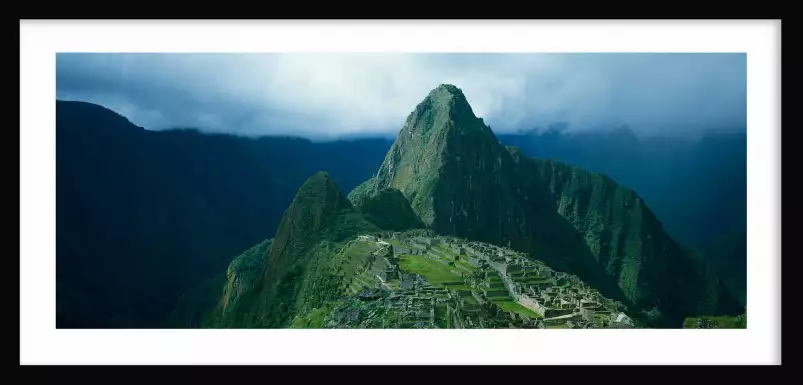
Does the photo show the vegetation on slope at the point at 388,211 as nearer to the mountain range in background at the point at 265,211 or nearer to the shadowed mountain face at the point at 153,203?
the mountain range in background at the point at 265,211

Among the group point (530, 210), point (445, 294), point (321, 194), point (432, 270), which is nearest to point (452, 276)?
point (432, 270)

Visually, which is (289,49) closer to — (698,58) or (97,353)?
(97,353)

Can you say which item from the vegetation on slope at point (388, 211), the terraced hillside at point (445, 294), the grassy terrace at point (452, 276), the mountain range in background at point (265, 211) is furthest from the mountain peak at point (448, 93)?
the grassy terrace at point (452, 276)

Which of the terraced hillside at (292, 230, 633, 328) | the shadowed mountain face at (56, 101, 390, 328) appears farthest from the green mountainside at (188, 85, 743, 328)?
the shadowed mountain face at (56, 101, 390, 328)

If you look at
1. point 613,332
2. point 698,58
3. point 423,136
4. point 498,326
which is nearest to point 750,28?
point 698,58

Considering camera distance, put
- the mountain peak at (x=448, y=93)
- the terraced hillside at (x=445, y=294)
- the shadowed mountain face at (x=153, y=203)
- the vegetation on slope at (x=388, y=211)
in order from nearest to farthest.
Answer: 1. the terraced hillside at (x=445, y=294)
2. the shadowed mountain face at (x=153, y=203)
3. the vegetation on slope at (x=388, y=211)
4. the mountain peak at (x=448, y=93)
